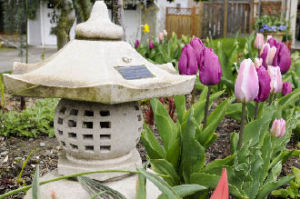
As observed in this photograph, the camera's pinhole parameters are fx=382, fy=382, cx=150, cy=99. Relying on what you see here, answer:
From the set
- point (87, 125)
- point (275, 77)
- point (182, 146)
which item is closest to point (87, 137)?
point (87, 125)

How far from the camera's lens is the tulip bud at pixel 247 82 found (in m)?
1.61

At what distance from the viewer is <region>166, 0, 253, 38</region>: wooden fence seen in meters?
12.8

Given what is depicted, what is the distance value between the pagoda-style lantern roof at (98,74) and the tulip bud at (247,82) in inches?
9.0

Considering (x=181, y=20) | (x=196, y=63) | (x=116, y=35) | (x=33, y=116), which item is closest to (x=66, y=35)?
(x=33, y=116)

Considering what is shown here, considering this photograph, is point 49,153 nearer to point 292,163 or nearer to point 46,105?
point 46,105

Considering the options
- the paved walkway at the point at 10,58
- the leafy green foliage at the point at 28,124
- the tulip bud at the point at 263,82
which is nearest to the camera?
the tulip bud at the point at 263,82

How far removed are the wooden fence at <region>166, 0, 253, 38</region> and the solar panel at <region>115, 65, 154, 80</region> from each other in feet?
37.7

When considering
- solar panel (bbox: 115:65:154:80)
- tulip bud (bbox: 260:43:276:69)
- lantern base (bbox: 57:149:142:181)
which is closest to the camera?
solar panel (bbox: 115:65:154:80)

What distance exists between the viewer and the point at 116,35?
1.54m

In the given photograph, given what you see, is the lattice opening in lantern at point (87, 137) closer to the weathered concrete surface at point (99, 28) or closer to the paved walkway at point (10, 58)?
the weathered concrete surface at point (99, 28)

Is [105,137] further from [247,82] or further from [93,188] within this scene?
[247,82]

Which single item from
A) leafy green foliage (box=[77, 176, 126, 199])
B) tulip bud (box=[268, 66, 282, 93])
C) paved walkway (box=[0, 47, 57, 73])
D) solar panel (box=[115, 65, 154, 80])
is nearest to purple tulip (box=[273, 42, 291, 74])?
tulip bud (box=[268, 66, 282, 93])

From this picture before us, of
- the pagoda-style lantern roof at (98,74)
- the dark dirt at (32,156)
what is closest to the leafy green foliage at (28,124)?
the dark dirt at (32,156)

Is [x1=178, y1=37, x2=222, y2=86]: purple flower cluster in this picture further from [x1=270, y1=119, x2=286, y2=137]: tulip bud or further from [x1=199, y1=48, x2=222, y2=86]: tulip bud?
[x1=270, y1=119, x2=286, y2=137]: tulip bud
